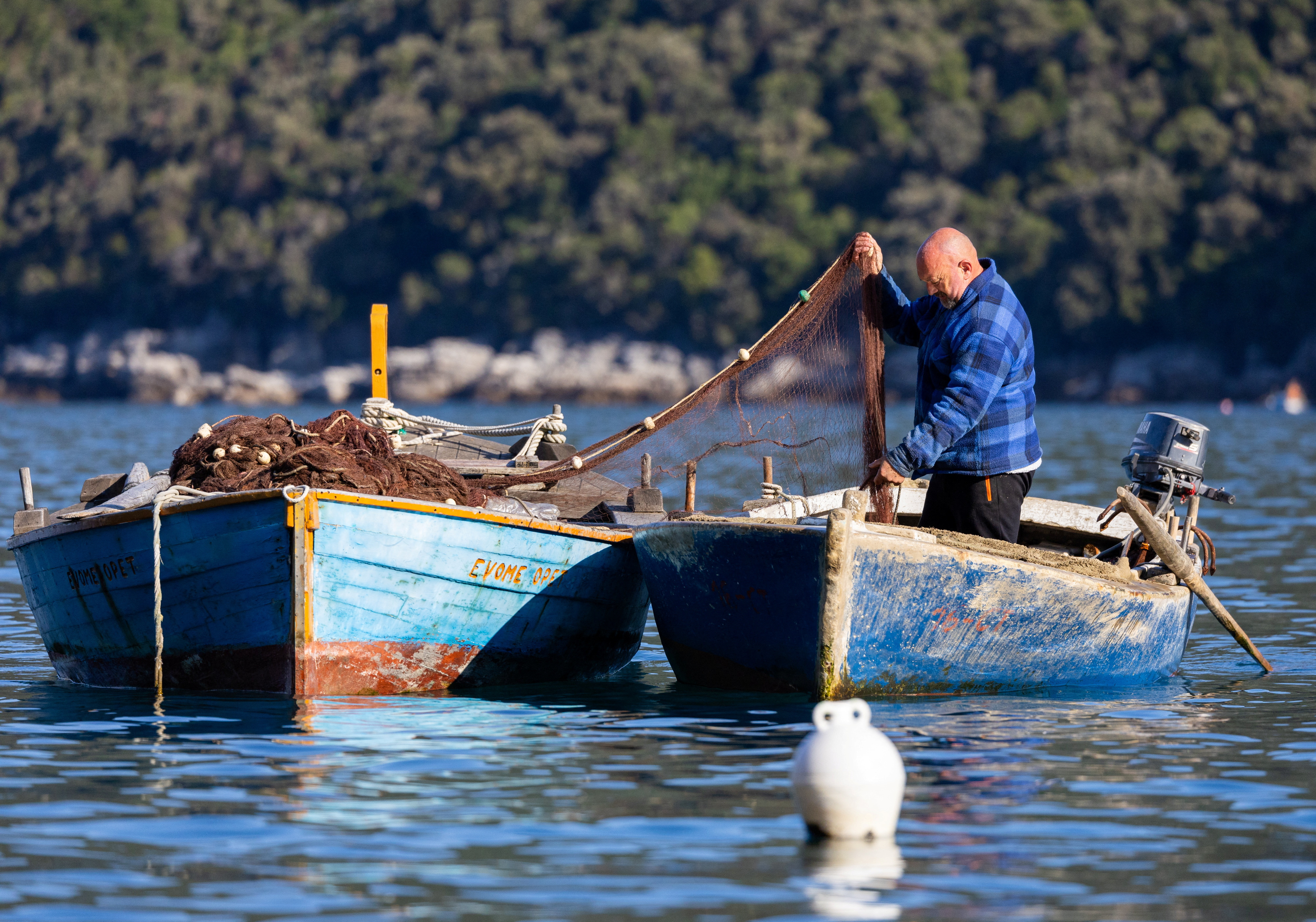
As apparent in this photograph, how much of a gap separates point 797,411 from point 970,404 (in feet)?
7.84

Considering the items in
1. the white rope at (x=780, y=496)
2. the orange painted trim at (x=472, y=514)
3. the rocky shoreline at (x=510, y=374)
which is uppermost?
the rocky shoreline at (x=510, y=374)

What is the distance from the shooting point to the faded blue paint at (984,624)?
30.6 ft

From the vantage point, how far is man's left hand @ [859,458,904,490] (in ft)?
31.8

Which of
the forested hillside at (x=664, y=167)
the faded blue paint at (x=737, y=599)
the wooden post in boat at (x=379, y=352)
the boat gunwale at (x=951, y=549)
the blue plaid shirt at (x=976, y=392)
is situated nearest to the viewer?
the boat gunwale at (x=951, y=549)

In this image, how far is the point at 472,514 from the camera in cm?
1009

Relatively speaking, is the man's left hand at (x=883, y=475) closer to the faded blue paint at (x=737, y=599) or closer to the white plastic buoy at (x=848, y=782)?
the faded blue paint at (x=737, y=599)

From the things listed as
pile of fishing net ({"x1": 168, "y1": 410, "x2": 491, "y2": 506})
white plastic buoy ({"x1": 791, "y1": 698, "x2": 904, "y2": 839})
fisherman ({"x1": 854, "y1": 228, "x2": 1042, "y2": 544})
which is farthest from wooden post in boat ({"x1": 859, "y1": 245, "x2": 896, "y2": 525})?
white plastic buoy ({"x1": 791, "y1": 698, "x2": 904, "y2": 839})

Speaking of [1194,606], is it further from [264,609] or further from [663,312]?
[663,312]

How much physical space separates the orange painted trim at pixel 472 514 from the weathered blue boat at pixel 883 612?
1.04ft

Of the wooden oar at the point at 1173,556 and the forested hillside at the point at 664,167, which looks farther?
the forested hillside at the point at 664,167

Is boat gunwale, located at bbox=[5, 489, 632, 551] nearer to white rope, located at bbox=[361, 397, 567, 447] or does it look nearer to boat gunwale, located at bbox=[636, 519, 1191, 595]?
boat gunwale, located at bbox=[636, 519, 1191, 595]

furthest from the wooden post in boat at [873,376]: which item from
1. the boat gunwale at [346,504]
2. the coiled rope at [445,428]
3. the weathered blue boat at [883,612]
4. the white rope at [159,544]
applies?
the white rope at [159,544]

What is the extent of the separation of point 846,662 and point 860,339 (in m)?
2.65

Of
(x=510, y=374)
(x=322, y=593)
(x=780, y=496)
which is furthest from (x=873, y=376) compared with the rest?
(x=510, y=374)
